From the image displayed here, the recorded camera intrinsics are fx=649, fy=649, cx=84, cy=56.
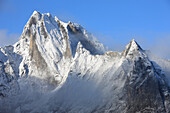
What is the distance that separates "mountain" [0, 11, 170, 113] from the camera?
534 feet

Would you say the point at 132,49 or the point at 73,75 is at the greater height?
the point at 132,49

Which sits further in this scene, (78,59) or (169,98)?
(78,59)

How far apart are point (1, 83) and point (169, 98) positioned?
1891 inches

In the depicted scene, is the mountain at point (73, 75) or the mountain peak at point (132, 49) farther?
the mountain peak at point (132, 49)

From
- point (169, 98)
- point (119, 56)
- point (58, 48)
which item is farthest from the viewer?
point (58, 48)

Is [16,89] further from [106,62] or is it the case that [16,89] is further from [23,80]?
[106,62]

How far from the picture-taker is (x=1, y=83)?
180 meters

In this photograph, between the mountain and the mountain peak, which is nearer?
the mountain

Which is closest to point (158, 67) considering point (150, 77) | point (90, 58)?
point (150, 77)

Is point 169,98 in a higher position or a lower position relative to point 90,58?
lower

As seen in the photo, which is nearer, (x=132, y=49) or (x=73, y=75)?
(x=132, y=49)

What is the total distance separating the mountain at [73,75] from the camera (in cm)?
16288

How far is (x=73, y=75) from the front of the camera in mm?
177875

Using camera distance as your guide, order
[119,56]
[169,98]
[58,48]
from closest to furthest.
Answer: [169,98], [119,56], [58,48]
